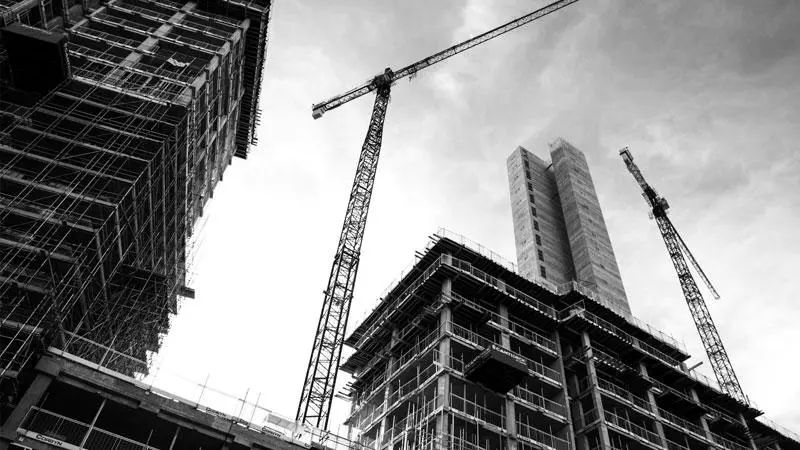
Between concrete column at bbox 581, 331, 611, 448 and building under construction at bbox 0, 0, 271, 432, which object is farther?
concrete column at bbox 581, 331, 611, 448

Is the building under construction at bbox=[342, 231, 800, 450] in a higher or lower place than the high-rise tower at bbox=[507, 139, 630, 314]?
lower

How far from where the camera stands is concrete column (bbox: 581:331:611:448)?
4169 centimetres

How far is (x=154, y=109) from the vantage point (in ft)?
125

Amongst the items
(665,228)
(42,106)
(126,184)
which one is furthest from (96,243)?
Result: (665,228)

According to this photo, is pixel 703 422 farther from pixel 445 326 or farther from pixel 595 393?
pixel 445 326

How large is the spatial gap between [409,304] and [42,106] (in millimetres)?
27803

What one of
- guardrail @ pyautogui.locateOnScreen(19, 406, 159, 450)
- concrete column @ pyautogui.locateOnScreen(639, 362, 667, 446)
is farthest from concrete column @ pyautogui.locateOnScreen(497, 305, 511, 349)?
guardrail @ pyautogui.locateOnScreen(19, 406, 159, 450)

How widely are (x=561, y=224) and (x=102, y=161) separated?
190ft

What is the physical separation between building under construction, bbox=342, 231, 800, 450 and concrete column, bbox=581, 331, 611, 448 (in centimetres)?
11

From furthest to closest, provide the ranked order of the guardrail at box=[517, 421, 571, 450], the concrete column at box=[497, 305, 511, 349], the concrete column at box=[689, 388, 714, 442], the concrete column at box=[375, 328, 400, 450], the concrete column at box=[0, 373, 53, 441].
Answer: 1. the concrete column at box=[689, 388, 714, 442]
2. the concrete column at box=[497, 305, 511, 349]
3. the concrete column at box=[375, 328, 400, 450]
4. the guardrail at box=[517, 421, 571, 450]
5. the concrete column at box=[0, 373, 53, 441]

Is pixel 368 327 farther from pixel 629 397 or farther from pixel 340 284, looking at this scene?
pixel 629 397

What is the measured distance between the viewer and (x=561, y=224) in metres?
78.3

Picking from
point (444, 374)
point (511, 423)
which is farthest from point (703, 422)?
point (444, 374)

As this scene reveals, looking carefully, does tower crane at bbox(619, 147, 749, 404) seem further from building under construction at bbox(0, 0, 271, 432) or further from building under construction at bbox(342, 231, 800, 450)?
building under construction at bbox(0, 0, 271, 432)
